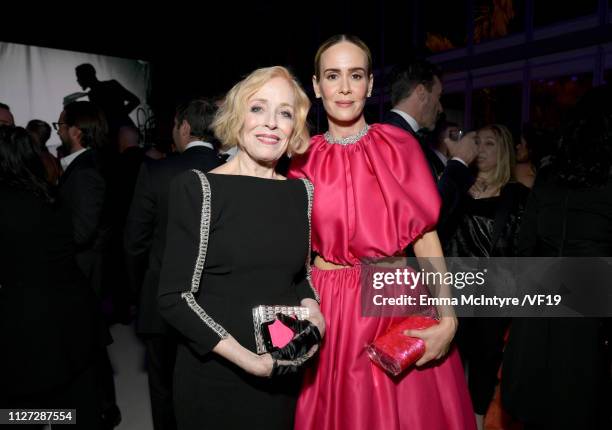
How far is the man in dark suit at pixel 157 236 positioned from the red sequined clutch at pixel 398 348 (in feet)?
4.19

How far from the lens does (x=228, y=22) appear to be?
944 centimetres

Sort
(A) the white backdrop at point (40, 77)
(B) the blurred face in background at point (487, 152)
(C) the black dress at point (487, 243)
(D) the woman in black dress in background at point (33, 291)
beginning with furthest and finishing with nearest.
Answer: (A) the white backdrop at point (40, 77)
(B) the blurred face in background at point (487, 152)
(C) the black dress at point (487, 243)
(D) the woman in black dress in background at point (33, 291)

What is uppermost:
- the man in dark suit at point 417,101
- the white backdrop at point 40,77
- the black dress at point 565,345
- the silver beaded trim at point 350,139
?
the white backdrop at point 40,77

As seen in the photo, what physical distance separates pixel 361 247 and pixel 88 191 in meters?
1.77

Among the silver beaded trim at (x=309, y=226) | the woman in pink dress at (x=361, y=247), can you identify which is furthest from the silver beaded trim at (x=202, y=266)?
the woman in pink dress at (x=361, y=247)

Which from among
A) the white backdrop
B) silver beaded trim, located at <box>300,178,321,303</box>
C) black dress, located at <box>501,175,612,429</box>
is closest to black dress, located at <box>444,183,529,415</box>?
black dress, located at <box>501,175,612,429</box>

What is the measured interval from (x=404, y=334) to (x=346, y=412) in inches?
13.0

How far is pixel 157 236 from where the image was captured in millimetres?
2420

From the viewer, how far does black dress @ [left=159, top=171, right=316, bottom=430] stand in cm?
132

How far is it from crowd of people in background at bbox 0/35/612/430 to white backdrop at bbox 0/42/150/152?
281 inches

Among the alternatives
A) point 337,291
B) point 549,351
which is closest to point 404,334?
point 337,291

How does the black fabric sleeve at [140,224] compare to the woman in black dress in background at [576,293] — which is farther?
the black fabric sleeve at [140,224]

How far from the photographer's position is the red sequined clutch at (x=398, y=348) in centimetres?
151

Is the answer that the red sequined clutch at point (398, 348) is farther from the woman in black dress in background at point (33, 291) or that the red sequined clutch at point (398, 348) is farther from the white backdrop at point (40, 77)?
the white backdrop at point (40, 77)
